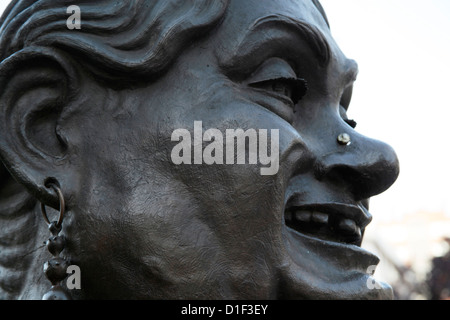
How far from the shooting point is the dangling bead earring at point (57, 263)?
303 centimetres

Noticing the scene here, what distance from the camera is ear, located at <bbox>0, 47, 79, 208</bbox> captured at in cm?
319

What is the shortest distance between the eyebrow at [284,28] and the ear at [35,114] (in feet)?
2.69

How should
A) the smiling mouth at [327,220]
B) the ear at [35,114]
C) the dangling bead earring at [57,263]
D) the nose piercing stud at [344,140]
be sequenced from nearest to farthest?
1. the dangling bead earring at [57,263]
2. the ear at [35,114]
3. the smiling mouth at [327,220]
4. the nose piercing stud at [344,140]

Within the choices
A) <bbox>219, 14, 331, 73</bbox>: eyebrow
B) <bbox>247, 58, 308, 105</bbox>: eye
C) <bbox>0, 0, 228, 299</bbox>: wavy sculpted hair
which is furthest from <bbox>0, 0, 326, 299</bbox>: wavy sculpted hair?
<bbox>247, 58, 308, 105</bbox>: eye

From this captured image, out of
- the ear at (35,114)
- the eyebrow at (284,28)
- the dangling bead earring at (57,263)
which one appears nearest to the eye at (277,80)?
the eyebrow at (284,28)

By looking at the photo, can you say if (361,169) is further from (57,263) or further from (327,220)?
(57,263)

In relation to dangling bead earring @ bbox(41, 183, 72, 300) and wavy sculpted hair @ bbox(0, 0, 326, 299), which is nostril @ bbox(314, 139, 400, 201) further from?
dangling bead earring @ bbox(41, 183, 72, 300)

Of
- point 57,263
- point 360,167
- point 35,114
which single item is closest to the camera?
point 57,263

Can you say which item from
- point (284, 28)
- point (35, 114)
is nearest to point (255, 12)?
point (284, 28)

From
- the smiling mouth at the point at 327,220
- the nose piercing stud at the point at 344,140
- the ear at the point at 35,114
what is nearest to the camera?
the ear at the point at 35,114

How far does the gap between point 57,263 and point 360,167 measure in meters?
1.54

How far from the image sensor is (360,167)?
3.39 meters

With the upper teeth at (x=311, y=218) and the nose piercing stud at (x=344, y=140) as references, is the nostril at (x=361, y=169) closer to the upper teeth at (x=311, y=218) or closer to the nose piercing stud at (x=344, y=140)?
the nose piercing stud at (x=344, y=140)
